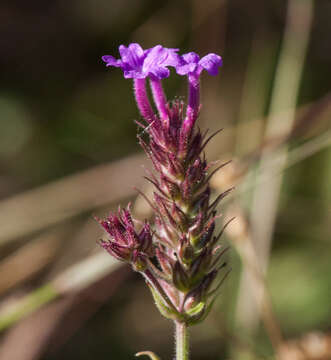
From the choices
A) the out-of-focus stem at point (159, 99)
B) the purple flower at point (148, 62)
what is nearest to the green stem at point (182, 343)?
the out-of-focus stem at point (159, 99)

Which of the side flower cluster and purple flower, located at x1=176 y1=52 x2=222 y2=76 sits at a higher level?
purple flower, located at x1=176 y1=52 x2=222 y2=76

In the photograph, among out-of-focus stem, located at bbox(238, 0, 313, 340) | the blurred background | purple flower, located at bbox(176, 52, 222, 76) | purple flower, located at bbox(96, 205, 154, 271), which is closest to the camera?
purple flower, located at bbox(176, 52, 222, 76)

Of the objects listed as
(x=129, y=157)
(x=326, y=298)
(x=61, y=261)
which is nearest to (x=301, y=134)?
(x=326, y=298)

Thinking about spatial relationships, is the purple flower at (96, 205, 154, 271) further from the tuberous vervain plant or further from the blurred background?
the blurred background

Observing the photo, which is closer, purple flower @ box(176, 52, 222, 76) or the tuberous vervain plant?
purple flower @ box(176, 52, 222, 76)

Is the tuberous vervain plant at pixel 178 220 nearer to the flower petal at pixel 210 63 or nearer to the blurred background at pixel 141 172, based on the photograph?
the flower petal at pixel 210 63

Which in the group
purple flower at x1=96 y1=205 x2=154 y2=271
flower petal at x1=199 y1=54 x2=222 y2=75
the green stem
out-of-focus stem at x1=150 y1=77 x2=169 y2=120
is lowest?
the green stem

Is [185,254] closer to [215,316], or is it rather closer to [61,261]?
[215,316]

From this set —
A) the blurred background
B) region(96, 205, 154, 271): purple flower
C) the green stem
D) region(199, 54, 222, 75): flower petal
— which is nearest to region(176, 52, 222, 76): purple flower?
region(199, 54, 222, 75): flower petal
